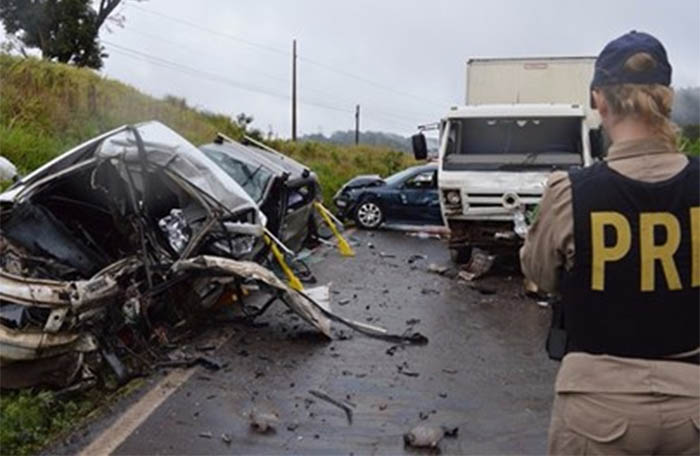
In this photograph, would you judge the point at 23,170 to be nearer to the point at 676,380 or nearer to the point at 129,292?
the point at 129,292

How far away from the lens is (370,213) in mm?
17734

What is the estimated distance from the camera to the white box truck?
1121 centimetres

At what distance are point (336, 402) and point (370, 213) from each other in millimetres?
12056

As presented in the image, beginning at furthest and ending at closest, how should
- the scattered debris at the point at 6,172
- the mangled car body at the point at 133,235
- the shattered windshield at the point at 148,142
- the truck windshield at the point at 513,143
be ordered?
the truck windshield at the point at 513,143 → the scattered debris at the point at 6,172 → the shattered windshield at the point at 148,142 → the mangled car body at the point at 133,235

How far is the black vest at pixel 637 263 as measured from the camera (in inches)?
81.3

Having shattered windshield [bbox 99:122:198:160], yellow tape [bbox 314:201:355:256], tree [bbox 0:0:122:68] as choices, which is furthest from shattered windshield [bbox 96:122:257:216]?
tree [bbox 0:0:122:68]

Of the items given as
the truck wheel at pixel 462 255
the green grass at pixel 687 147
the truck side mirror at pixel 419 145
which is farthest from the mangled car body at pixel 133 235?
the truck side mirror at pixel 419 145

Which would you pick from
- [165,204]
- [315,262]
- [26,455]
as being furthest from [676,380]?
[315,262]

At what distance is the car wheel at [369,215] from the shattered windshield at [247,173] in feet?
24.5

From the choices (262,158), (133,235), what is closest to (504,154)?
(262,158)

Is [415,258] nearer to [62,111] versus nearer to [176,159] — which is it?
[176,159]

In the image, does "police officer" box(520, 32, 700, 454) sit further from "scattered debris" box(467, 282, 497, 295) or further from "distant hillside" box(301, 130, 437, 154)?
"distant hillside" box(301, 130, 437, 154)

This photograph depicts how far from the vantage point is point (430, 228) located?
56.6 feet

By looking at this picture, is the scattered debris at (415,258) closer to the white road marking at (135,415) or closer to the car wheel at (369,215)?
the car wheel at (369,215)
